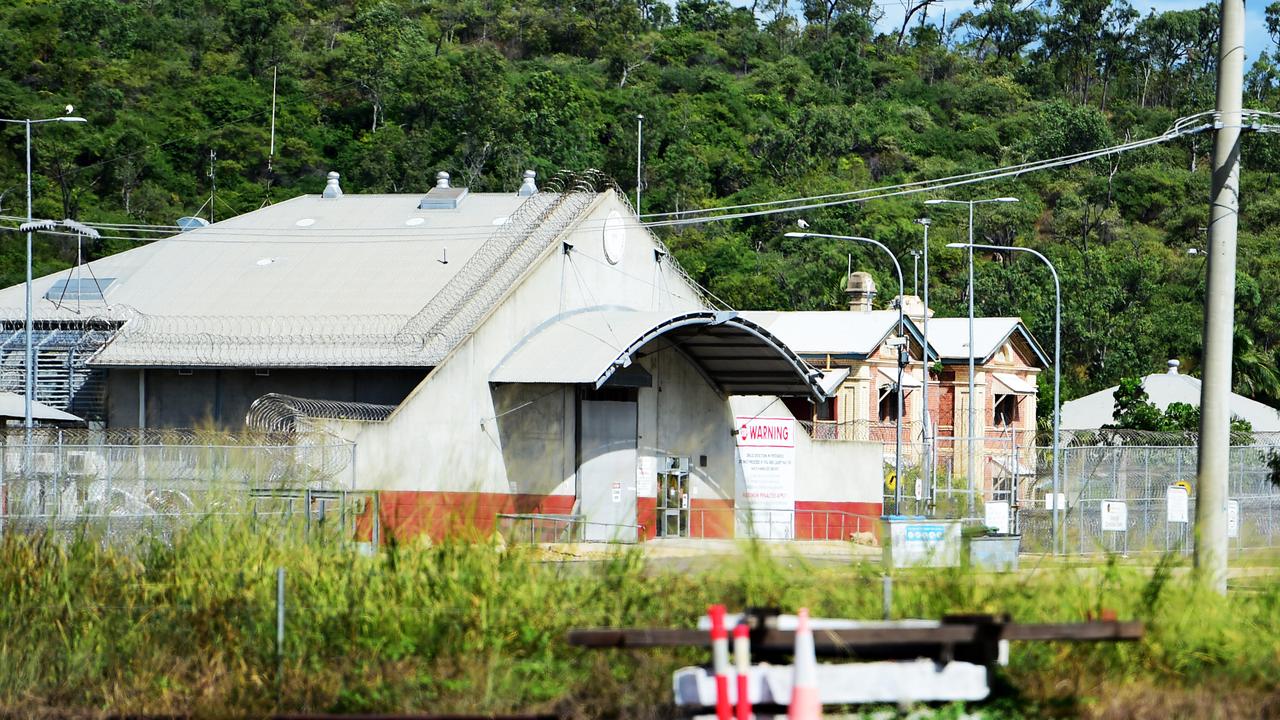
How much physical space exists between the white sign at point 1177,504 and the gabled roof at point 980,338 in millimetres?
33902

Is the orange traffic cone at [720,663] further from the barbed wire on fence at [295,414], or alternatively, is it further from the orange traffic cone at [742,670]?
the barbed wire on fence at [295,414]

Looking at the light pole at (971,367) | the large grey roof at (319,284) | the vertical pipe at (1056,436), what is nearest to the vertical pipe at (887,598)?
the vertical pipe at (1056,436)

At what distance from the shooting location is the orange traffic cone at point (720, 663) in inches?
397

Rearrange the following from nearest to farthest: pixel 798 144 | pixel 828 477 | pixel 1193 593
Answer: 1. pixel 1193 593
2. pixel 828 477
3. pixel 798 144

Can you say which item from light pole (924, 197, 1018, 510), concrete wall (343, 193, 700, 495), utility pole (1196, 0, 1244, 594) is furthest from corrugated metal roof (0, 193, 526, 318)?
utility pole (1196, 0, 1244, 594)

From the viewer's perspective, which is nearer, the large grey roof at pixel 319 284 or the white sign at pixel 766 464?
the large grey roof at pixel 319 284

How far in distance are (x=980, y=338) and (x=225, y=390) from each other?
124 ft

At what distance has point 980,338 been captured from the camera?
225ft

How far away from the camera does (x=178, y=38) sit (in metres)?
114

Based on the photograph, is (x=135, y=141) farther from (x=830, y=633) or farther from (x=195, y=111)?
(x=830, y=633)

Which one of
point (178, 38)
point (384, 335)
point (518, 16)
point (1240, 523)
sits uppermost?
point (518, 16)

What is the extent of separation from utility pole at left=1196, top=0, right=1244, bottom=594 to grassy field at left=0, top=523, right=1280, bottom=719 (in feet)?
7.81

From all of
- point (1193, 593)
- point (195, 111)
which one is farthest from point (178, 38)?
point (1193, 593)

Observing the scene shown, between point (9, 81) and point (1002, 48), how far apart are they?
111m
